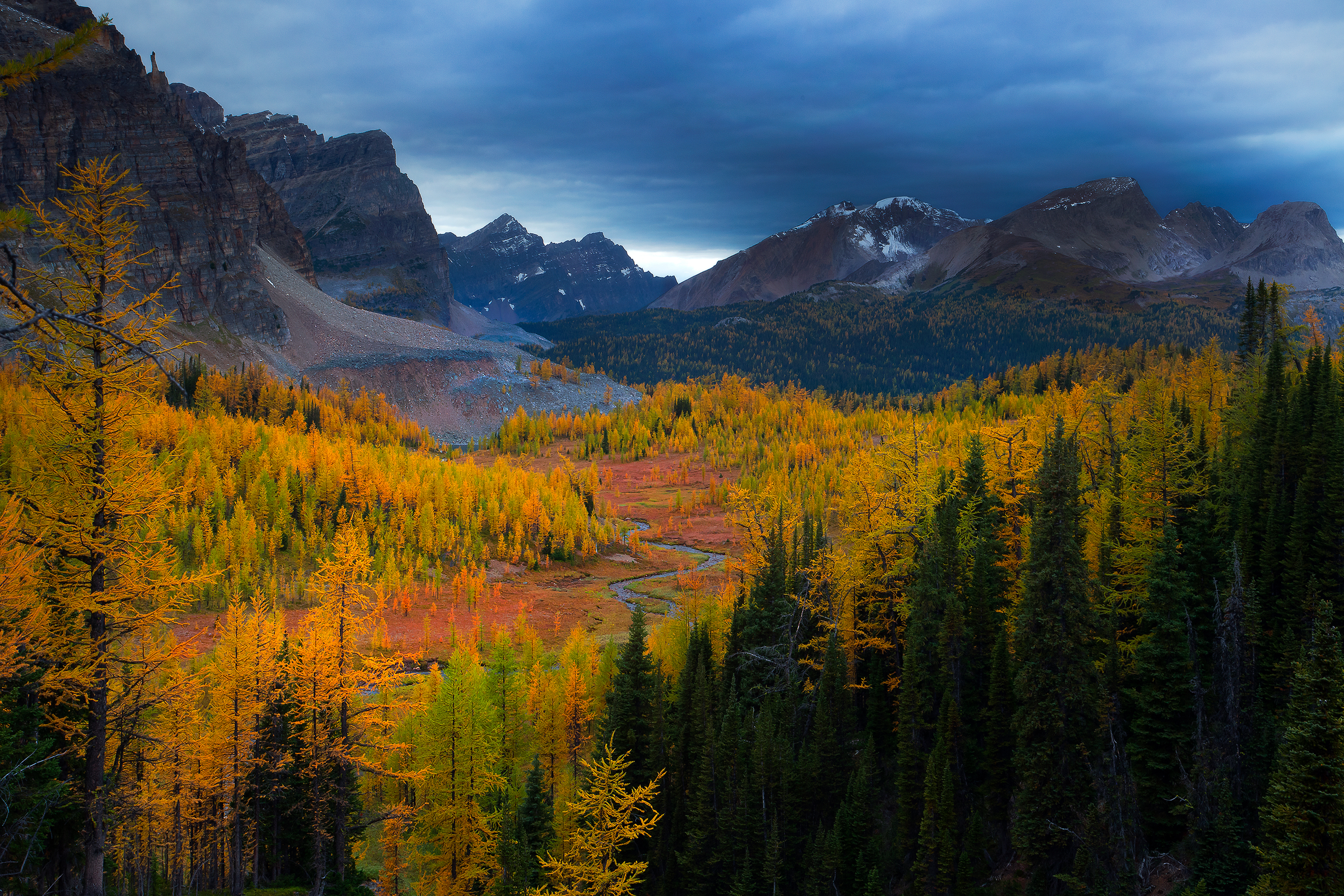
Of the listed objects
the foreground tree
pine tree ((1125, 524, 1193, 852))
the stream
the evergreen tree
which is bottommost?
the stream

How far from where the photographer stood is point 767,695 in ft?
156

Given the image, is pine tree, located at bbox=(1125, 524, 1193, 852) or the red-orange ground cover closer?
pine tree, located at bbox=(1125, 524, 1193, 852)

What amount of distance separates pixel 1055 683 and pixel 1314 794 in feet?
34.1

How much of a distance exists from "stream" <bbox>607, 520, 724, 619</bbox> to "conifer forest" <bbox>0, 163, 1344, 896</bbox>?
41.8 metres

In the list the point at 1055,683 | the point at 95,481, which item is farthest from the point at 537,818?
the point at 95,481

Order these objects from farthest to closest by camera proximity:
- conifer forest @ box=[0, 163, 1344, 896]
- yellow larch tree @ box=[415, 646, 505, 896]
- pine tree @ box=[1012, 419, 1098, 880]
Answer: yellow larch tree @ box=[415, 646, 505, 896] → pine tree @ box=[1012, 419, 1098, 880] → conifer forest @ box=[0, 163, 1344, 896]

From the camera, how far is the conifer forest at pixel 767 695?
21.5m

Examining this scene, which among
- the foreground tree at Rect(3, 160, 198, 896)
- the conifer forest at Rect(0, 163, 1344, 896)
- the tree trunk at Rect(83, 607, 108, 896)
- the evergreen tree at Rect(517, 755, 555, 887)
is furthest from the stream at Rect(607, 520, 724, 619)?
the foreground tree at Rect(3, 160, 198, 896)

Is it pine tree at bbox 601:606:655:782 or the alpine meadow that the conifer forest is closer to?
the alpine meadow

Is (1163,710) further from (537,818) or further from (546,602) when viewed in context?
(546,602)

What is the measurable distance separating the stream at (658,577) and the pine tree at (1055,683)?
6325cm

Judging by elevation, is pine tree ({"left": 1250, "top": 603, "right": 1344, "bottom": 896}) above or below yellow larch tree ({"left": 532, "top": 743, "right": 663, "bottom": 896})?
above

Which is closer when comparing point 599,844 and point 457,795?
point 599,844

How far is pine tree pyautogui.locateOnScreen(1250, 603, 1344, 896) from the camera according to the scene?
889 inches
